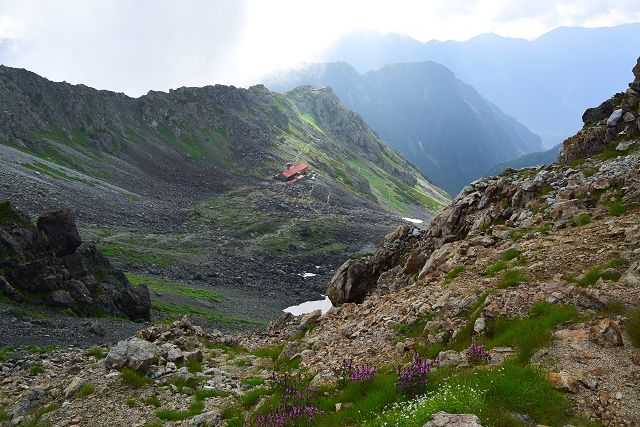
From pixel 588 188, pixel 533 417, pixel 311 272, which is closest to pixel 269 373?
pixel 533 417

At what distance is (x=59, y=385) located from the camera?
17391 millimetres

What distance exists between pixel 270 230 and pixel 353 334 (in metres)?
115

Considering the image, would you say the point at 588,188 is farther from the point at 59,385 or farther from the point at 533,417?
the point at 59,385

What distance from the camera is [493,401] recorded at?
26.3 ft

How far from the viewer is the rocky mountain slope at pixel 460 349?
28.0 feet

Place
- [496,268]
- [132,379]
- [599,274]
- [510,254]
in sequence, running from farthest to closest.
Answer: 1. [510,254]
2. [496,268]
3. [132,379]
4. [599,274]

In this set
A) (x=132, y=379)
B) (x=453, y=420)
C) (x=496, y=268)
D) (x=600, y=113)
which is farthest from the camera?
(x=600, y=113)

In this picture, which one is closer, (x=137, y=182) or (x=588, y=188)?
(x=588, y=188)

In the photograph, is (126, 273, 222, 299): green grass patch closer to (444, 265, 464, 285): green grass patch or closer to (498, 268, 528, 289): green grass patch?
(444, 265, 464, 285): green grass patch

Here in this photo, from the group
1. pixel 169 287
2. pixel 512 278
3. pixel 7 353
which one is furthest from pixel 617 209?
pixel 169 287

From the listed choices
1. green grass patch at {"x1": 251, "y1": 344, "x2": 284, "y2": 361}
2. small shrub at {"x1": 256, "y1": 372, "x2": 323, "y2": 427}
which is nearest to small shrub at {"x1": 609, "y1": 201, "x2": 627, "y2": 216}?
small shrub at {"x1": 256, "y1": 372, "x2": 323, "y2": 427}

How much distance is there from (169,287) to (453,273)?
64.4m

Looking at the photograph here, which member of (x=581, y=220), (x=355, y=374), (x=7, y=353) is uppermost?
(x=581, y=220)

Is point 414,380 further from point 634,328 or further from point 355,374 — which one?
point 634,328
